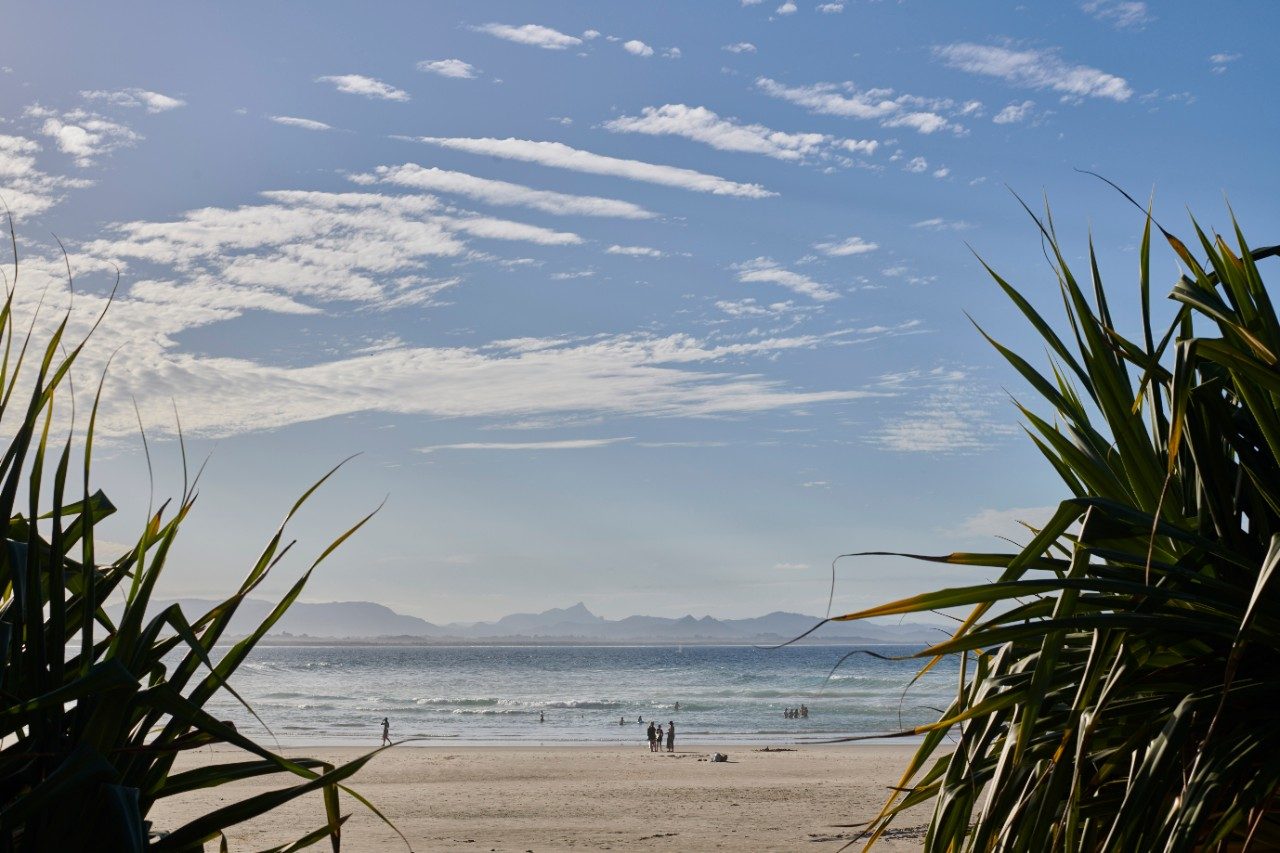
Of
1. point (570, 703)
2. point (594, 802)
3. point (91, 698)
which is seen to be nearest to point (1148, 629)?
point (91, 698)

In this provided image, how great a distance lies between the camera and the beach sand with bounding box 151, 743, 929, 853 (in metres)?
12.6

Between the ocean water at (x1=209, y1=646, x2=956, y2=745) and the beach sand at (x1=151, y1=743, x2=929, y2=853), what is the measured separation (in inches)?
79.6

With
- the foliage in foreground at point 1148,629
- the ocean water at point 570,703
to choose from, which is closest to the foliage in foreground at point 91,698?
the foliage in foreground at point 1148,629

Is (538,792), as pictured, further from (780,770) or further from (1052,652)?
(1052,652)

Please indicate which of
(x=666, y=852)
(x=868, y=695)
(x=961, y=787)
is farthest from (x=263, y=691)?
(x=961, y=787)

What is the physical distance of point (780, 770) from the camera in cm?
2145

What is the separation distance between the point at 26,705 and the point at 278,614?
47 cm

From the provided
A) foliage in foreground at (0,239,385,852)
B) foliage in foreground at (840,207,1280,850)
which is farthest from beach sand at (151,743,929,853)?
foliage in foreground at (0,239,385,852)

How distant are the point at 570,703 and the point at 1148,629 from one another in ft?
163

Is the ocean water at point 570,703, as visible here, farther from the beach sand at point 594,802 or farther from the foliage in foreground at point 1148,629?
the foliage in foreground at point 1148,629

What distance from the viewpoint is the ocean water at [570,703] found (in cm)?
3400

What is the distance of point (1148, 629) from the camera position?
177cm

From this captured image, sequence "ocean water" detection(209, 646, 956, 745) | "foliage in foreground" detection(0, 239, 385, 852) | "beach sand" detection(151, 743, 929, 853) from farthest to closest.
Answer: "ocean water" detection(209, 646, 956, 745) → "beach sand" detection(151, 743, 929, 853) → "foliage in foreground" detection(0, 239, 385, 852)

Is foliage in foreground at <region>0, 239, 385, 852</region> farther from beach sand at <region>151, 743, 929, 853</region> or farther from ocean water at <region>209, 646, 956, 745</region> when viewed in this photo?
ocean water at <region>209, 646, 956, 745</region>
